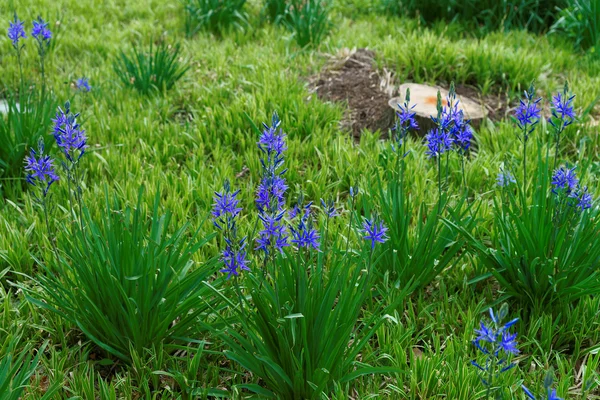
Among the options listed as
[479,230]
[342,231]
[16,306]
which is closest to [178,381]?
[16,306]

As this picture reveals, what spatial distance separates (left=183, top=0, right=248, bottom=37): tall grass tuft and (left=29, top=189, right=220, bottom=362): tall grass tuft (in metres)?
3.60

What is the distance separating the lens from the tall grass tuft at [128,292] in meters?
2.25

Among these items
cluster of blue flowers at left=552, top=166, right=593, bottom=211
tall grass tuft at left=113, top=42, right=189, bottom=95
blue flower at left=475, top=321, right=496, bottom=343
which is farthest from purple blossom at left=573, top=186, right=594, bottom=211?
tall grass tuft at left=113, top=42, right=189, bottom=95

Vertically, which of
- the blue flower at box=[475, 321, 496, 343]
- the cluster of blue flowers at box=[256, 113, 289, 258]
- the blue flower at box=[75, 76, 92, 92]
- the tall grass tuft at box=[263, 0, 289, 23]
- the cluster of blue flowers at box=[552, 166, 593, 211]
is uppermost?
the cluster of blue flowers at box=[256, 113, 289, 258]

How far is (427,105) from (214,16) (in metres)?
2.44

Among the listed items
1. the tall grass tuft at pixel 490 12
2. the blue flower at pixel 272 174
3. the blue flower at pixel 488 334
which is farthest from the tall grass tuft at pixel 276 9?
the blue flower at pixel 488 334

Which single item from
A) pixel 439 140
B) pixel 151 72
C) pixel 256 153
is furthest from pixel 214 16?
pixel 439 140

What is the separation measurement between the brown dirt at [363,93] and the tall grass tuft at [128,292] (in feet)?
6.58

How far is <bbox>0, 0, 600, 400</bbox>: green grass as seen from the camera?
88.4 inches

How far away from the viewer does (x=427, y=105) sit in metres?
4.06

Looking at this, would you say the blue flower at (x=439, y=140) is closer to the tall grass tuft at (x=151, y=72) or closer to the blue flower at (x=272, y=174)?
the blue flower at (x=272, y=174)

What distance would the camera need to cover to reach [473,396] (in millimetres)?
2086

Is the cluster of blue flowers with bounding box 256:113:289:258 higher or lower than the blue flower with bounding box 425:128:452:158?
higher

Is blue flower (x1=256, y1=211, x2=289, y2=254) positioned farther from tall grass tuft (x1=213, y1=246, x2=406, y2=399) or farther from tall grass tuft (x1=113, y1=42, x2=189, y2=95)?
tall grass tuft (x1=113, y1=42, x2=189, y2=95)
